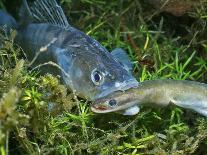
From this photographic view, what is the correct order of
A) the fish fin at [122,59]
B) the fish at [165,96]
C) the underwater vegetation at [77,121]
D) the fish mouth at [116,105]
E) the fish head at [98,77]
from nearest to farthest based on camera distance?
the underwater vegetation at [77,121] → the fish mouth at [116,105] → the fish at [165,96] → the fish head at [98,77] → the fish fin at [122,59]

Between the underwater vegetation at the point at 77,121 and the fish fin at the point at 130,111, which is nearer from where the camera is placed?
the underwater vegetation at the point at 77,121

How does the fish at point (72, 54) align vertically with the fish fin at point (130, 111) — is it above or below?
above

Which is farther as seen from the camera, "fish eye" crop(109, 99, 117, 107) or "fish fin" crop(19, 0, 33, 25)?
"fish fin" crop(19, 0, 33, 25)

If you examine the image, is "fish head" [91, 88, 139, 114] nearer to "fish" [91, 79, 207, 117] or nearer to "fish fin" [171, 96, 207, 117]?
"fish" [91, 79, 207, 117]

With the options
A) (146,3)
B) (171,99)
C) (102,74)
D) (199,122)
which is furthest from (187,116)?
(146,3)

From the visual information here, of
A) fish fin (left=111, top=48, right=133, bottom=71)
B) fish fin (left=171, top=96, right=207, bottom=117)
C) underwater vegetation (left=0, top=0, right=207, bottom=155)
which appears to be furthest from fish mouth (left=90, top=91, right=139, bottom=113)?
fish fin (left=111, top=48, right=133, bottom=71)

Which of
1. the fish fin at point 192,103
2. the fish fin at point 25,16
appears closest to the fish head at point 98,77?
the fish fin at point 192,103

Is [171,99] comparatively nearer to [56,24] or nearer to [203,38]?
[56,24]

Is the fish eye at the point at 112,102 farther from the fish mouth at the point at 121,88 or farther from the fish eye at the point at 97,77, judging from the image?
the fish eye at the point at 97,77
